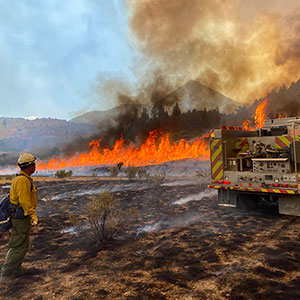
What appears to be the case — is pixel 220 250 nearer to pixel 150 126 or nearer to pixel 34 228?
pixel 34 228

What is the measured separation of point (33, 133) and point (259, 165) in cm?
8649

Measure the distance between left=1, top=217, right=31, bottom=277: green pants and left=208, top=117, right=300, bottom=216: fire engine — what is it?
521 cm

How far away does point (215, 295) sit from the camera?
116 inches

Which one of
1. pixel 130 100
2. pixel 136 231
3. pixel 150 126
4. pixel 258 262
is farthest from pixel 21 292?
pixel 130 100

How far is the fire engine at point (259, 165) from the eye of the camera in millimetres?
5805

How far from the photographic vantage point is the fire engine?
580 centimetres

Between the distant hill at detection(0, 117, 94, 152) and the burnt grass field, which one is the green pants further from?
the distant hill at detection(0, 117, 94, 152)

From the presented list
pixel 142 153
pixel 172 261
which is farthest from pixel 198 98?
pixel 172 261

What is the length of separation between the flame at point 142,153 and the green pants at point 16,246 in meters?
26.8

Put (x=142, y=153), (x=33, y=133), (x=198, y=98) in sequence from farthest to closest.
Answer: (x=33, y=133), (x=198, y=98), (x=142, y=153)

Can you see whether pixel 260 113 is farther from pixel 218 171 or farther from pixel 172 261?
pixel 172 261

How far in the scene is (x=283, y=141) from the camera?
6340 millimetres

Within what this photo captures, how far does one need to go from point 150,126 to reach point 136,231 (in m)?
51.1

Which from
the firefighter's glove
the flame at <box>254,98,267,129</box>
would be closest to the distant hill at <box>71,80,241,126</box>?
the flame at <box>254,98,267,129</box>
